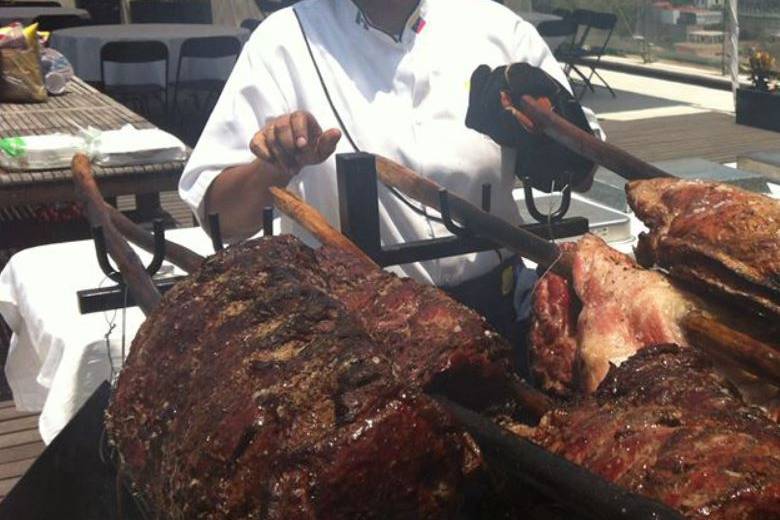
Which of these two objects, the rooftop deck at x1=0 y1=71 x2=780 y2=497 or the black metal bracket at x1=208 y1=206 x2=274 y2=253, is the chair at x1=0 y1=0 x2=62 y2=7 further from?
the black metal bracket at x1=208 y1=206 x2=274 y2=253

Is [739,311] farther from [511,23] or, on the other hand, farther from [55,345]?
[55,345]

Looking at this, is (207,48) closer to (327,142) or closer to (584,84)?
(584,84)

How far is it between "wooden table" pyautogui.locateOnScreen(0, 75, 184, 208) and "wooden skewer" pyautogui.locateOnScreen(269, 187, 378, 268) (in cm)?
291

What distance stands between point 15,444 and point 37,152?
1421 millimetres

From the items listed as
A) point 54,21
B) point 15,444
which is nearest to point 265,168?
point 15,444

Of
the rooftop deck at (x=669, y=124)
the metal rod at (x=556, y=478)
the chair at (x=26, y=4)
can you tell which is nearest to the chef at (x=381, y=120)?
the metal rod at (x=556, y=478)

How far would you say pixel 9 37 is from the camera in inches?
217

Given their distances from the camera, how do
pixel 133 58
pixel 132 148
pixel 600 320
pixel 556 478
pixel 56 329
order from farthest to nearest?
→ pixel 133 58, pixel 132 148, pixel 56 329, pixel 600 320, pixel 556 478

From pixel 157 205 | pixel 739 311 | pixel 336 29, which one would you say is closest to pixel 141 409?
pixel 739 311

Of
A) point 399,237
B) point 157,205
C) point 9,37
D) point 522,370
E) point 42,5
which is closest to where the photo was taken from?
point 522,370

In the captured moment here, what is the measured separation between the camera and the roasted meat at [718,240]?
122cm

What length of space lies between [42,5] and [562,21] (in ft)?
25.0

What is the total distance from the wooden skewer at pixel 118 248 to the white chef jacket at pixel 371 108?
368 mm

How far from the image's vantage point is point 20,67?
5.72m
